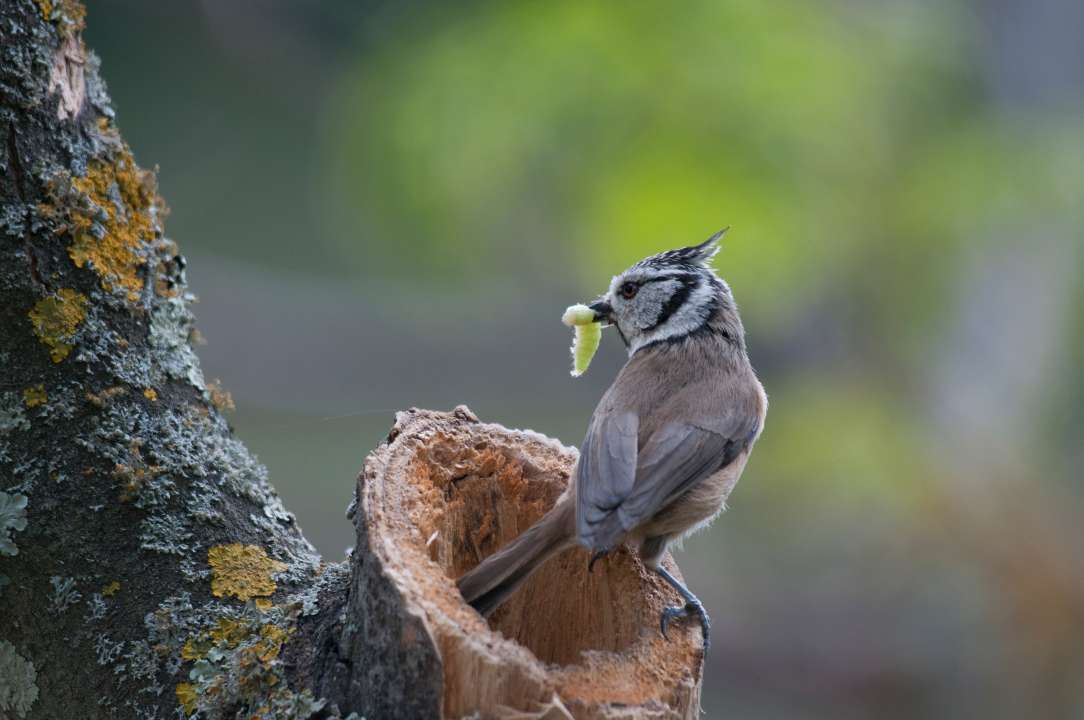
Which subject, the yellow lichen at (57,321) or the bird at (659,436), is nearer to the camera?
the yellow lichen at (57,321)

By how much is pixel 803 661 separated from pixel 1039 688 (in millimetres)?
1479

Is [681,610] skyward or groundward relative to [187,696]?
skyward

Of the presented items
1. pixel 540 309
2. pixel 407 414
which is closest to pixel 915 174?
pixel 540 309

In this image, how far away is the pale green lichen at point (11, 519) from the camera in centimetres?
215

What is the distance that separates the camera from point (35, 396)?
2.21 m

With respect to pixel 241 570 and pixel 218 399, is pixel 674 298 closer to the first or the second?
pixel 218 399

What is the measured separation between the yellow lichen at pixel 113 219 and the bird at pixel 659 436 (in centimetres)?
97

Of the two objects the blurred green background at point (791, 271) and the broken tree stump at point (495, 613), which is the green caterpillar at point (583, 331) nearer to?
the broken tree stump at point (495, 613)

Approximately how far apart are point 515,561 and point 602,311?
1474mm

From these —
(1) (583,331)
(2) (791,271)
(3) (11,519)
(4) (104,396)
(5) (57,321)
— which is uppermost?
(2) (791,271)

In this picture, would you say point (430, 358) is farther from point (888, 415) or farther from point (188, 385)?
point (188, 385)

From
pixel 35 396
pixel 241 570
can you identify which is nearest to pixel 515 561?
pixel 241 570

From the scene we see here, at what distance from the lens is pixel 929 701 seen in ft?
22.8

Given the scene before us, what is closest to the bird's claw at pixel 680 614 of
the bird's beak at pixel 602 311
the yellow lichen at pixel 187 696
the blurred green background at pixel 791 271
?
the yellow lichen at pixel 187 696
